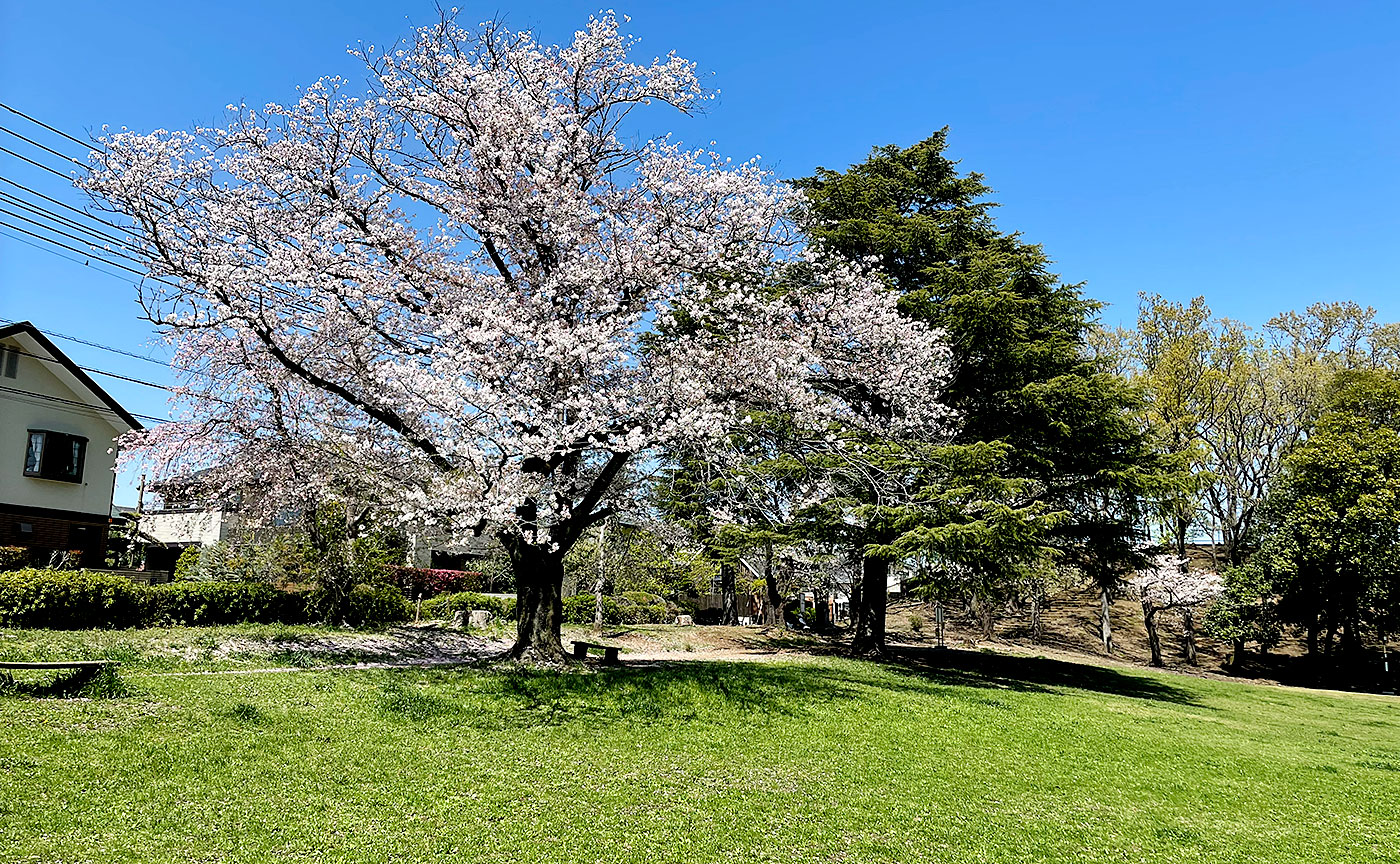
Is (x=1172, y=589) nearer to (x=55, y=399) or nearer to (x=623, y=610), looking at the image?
(x=623, y=610)

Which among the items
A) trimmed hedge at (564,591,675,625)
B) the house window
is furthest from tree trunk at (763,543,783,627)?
the house window

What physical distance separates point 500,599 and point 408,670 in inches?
542

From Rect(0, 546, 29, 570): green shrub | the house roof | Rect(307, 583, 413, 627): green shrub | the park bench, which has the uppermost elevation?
the house roof

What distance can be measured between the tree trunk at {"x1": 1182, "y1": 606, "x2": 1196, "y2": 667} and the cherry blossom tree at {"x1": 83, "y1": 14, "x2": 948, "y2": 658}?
26007 mm

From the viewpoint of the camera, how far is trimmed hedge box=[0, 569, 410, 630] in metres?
14.4

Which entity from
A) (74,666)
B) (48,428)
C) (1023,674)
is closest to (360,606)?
(74,666)

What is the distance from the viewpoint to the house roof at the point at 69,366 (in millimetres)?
23089

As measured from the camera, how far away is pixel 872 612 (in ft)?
70.3

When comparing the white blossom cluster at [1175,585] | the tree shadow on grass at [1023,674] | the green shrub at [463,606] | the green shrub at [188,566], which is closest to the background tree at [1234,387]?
the white blossom cluster at [1175,585]

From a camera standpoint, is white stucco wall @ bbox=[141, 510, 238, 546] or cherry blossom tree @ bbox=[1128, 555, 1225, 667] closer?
cherry blossom tree @ bbox=[1128, 555, 1225, 667]

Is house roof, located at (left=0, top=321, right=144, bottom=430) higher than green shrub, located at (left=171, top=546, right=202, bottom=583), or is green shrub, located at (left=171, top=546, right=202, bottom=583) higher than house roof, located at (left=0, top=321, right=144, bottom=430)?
house roof, located at (left=0, top=321, right=144, bottom=430)

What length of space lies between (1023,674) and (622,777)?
16.3 metres

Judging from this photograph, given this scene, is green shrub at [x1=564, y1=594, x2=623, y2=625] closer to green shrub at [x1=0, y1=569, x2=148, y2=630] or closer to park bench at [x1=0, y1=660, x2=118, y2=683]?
green shrub at [x1=0, y1=569, x2=148, y2=630]

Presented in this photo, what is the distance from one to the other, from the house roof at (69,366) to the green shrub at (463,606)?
1165 cm
